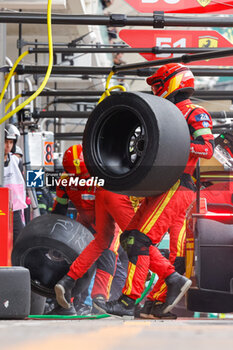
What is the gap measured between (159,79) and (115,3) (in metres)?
8.22

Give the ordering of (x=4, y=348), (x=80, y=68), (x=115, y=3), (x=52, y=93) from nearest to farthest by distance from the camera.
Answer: (x=4, y=348)
(x=80, y=68)
(x=52, y=93)
(x=115, y=3)

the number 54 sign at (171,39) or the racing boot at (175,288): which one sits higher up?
the number 54 sign at (171,39)

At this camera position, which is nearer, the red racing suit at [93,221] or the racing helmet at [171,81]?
the racing helmet at [171,81]

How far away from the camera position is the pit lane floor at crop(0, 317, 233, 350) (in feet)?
9.13

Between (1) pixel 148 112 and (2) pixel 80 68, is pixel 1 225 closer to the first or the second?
(1) pixel 148 112

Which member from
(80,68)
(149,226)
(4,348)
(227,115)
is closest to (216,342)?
(4,348)

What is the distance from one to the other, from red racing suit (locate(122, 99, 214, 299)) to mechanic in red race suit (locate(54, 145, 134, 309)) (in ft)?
1.28

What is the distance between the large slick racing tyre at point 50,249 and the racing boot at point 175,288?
69 cm

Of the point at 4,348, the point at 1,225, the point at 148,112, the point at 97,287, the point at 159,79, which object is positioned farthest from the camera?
the point at 97,287

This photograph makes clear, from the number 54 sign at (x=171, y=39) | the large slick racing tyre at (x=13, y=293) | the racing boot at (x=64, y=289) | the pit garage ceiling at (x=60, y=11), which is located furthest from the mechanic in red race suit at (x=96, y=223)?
the pit garage ceiling at (x=60, y=11)

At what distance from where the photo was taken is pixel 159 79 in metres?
4.62

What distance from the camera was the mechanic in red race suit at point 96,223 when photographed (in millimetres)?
4742

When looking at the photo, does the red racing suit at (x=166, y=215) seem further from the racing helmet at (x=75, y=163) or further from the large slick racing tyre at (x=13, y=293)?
the large slick racing tyre at (x=13, y=293)

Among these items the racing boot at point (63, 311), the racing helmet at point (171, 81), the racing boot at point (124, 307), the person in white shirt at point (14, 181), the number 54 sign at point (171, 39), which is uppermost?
the number 54 sign at point (171, 39)
